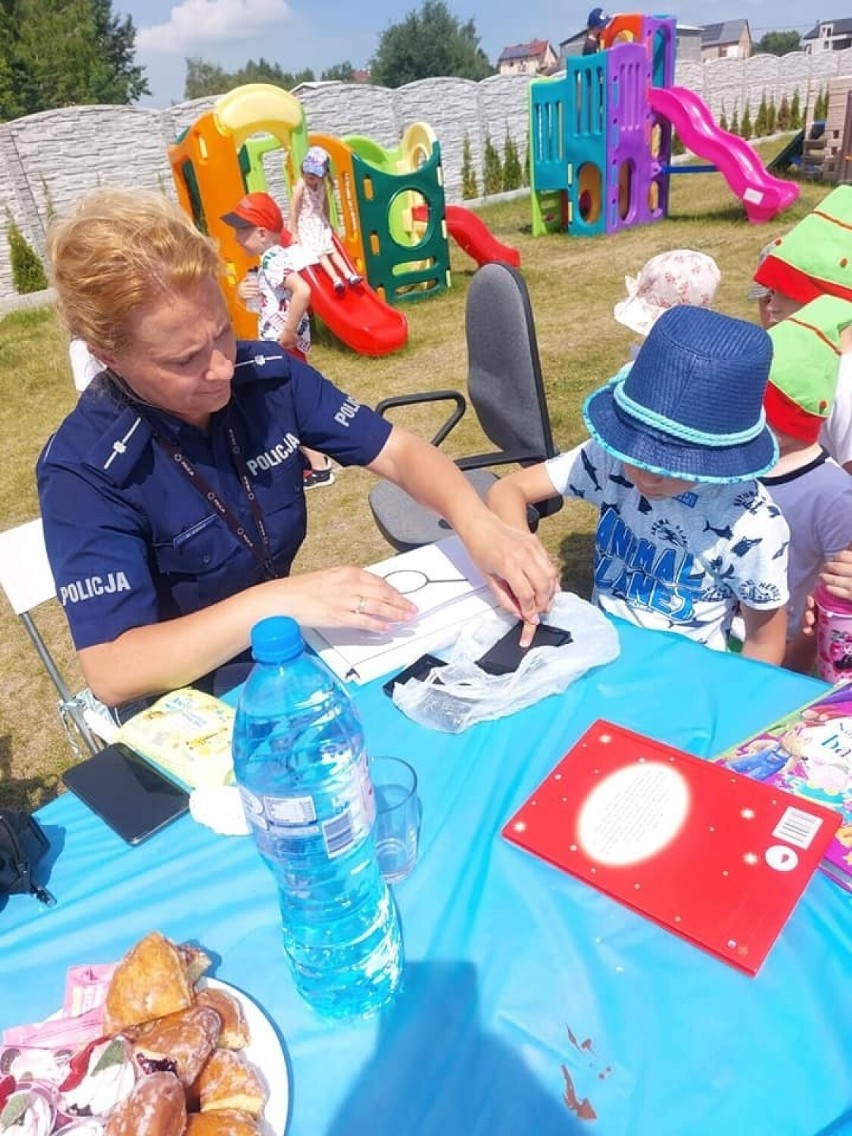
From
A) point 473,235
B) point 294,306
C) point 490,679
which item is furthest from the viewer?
point 473,235

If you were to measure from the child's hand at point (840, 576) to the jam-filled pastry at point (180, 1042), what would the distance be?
143 cm

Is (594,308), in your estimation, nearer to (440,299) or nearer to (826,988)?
(440,299)

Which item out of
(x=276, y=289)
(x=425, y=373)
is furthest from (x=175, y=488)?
(x=425, y=373)

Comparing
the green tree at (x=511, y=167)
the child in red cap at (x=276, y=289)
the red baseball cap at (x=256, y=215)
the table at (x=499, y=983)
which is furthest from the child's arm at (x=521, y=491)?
the green tree at (x=511, y=167)

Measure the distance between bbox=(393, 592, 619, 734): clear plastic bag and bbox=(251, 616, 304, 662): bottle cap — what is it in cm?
50

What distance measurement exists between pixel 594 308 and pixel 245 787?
718cm

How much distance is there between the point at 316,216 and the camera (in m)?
6.03

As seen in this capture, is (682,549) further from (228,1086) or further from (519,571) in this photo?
(228,1086)

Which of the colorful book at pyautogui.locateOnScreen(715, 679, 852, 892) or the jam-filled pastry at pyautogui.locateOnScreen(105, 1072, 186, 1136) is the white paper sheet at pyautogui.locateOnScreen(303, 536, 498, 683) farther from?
the jam-filled pastry at pyautogui.locateOnScreen(105, 1072, 186, 1136)

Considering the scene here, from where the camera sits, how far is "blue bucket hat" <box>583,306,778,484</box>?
4.20 feet

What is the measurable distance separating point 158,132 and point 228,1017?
35.8 ft

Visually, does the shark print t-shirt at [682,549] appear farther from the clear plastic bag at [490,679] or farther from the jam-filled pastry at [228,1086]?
the jam-filled pastry at [228,1086]

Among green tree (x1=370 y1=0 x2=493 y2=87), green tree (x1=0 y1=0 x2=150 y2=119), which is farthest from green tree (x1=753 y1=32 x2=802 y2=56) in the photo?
green tree (x1=0 y1=0 x2=150 y2=119)

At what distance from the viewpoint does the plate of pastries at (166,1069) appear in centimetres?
70
